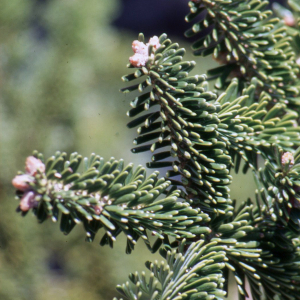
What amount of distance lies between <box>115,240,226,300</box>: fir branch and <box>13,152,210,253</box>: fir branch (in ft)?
0.06

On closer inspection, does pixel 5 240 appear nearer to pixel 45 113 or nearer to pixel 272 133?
pixel 45 113

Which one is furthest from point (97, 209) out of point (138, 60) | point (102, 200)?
point (138, 60)

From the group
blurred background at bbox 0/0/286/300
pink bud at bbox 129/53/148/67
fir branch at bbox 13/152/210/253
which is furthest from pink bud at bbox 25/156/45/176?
blurred background at bbox 0/0/286/300

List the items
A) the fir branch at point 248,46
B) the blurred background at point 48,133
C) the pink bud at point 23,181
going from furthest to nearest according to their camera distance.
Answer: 1. the blurred background at point 48,133
2. the fir branch at point 248,46
3. the pink bud at point 23,181

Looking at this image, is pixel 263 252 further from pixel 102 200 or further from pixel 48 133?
pixel 48 133

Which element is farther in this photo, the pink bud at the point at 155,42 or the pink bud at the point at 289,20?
the pink bud at the point at 289,20

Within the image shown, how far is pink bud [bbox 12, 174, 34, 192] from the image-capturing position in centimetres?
23

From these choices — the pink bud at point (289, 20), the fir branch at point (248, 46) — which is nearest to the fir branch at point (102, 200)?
the fir branch at point (248, 46)

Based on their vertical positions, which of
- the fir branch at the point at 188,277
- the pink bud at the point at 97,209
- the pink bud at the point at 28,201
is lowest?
the fir branch at the point at 188,277

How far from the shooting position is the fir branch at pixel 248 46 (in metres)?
0.37

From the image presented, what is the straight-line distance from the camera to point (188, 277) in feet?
0.86

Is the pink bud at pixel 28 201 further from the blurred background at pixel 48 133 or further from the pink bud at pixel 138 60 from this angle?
the blurred background at pixel 48 133

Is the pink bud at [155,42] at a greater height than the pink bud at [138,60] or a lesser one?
greater

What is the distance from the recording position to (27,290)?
66 cm
